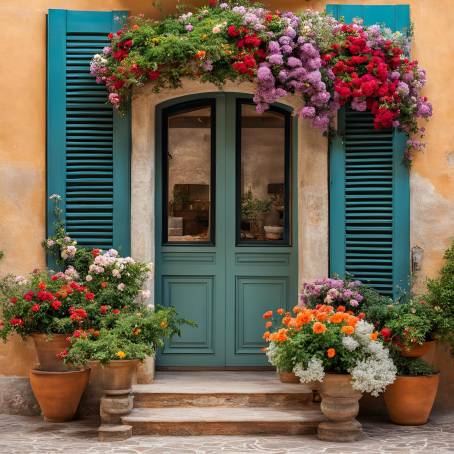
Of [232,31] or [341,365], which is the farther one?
[232,31]

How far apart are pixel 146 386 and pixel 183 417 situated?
0.72 metres

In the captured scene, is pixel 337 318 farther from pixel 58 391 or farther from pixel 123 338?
pixel 58 391

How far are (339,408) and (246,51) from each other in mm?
3335

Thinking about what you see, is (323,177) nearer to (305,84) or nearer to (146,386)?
(305,84)

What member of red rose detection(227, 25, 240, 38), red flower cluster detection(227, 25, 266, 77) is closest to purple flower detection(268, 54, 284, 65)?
red flower cluster detection(227, 25, 266, 77)

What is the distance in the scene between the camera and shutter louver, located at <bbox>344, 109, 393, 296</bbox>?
28.2 ft

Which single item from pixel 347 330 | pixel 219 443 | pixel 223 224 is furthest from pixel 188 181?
pixel 219 443

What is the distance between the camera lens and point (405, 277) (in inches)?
337

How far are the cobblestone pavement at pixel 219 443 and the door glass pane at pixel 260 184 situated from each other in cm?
237

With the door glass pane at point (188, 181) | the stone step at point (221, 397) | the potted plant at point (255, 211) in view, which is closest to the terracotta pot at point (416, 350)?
the stone step at point (221, 397)

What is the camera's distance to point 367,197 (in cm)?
861

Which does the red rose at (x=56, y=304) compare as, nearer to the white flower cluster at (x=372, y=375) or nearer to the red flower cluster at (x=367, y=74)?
the white flower cluster at (x=372, y=375)

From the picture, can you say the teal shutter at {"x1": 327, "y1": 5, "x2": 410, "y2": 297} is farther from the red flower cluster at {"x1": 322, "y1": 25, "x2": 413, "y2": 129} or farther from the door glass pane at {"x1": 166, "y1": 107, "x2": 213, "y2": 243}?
the door glass pane at {"x1": 166, "y1": 107, "x2": 213, "y2": 243}

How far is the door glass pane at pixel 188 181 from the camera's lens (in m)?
9.22
